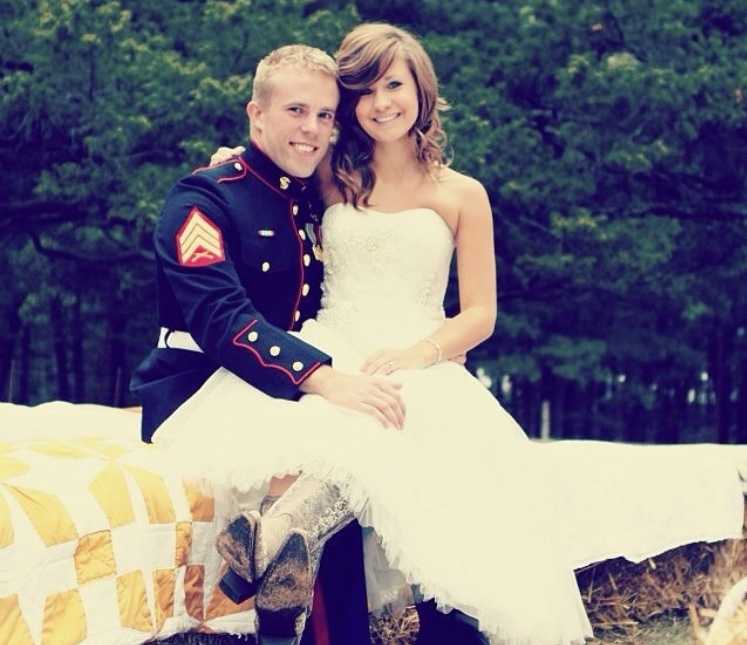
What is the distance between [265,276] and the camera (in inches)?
134

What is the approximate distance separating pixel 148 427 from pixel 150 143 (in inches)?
358

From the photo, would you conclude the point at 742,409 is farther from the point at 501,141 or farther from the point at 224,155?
the point at 224,155

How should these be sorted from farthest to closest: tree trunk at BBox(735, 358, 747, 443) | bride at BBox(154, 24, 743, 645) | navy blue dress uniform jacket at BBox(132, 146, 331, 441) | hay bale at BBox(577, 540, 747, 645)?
tree trunk at BBox(735, 358, 747, 443), hay bale at BBox(577, 540, 747, 645), navy blue dress uniform jacket at BBox(132, 146, 331, 441), bride at BBox(154, 24, 743, 645)

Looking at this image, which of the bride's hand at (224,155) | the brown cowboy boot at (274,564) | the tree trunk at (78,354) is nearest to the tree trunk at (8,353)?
the tree trunk at (78,354)

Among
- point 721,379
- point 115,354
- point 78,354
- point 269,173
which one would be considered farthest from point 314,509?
point 721,379

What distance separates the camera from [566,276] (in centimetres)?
1305

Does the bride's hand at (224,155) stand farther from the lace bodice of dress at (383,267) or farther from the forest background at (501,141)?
the forest background at (501,141)

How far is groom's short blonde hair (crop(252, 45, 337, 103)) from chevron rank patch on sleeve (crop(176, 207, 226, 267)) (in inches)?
17.5

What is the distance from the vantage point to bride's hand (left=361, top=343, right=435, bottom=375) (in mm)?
3271

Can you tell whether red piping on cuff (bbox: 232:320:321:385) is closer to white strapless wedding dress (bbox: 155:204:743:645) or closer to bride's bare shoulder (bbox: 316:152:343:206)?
white strapless wedding dress (bbox: 155:204:743:645)

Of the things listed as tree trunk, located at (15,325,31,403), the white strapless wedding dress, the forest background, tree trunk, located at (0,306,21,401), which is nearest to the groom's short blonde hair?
the white strapless wedding dress

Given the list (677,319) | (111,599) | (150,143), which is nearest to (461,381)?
(111,599)

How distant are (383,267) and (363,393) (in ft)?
2.07

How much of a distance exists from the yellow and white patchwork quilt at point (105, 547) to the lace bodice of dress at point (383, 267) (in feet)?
2.32
